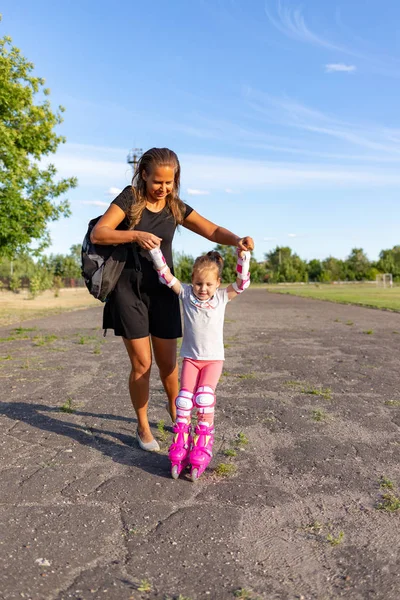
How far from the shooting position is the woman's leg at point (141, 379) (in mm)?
4531

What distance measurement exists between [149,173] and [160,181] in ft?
0.35

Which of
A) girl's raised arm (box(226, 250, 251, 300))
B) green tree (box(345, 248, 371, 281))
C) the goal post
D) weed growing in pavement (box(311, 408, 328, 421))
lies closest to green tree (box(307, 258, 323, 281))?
green tree (box(345, 248, 371, 281))

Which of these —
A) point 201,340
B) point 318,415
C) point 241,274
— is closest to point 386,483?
point 201,340

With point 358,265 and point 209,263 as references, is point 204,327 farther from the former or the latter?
point 358,265

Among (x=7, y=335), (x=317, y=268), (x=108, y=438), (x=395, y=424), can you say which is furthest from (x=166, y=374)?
(x=317, y=268)

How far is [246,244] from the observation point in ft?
14.0

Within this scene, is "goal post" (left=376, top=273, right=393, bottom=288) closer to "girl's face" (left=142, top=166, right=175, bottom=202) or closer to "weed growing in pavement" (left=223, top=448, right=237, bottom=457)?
"weed growing in pavement" (left=223, top=448, right=237, bottom=457)

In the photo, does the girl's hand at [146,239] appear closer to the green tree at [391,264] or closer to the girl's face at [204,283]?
the girl's face at [204,283]

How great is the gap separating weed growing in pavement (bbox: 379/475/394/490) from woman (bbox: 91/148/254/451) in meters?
1.68

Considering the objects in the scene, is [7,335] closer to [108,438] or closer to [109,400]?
[109,400]

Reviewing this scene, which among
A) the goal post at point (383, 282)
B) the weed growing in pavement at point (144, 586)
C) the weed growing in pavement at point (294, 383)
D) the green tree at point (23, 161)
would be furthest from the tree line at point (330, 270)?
the weed growing in pavement at point (144, 586)

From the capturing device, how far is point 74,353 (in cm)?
1060

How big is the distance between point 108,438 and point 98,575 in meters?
2.39

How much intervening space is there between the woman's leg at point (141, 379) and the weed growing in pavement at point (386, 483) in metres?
1.73
